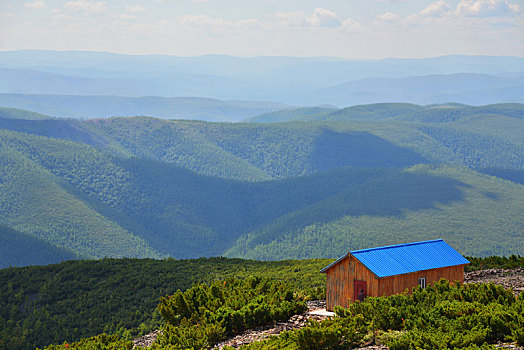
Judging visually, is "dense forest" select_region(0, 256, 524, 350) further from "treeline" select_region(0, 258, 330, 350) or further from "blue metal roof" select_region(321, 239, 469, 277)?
"blue metal roof" select_region(321, 239, 469, 277)

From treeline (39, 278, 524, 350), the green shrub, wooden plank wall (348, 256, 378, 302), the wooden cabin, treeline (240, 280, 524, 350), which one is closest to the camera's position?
treeline (240, 280, 524, 350)

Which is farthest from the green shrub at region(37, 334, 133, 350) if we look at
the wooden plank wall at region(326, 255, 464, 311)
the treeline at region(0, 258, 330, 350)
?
the treeline at region(0, 258, 330, 350)

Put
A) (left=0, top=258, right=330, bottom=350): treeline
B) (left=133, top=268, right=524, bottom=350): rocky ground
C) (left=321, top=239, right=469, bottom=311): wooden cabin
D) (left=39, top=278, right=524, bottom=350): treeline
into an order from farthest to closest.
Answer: (left=0, top=258, right=330, bottom=350): treeline
(left=321, top=239, right=469, bottom=311): wooden cabin
(left=133, top=268, right=524, bottom=350): rocky ground
(left=39, top=278, right=524, bottom=350): treeline

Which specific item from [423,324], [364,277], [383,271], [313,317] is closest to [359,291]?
[364,277]

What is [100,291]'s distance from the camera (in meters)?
50.9

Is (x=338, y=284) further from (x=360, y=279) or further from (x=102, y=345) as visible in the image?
(x=102, y=345)

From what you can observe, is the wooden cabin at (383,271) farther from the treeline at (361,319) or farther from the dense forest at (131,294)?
the dense forest at (131,294)

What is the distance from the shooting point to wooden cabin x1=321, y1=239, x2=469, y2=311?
90.5 feet

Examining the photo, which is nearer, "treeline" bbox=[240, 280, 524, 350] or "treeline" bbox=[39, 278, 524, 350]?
"treeline" bbox=[240, 280, 524, 350]

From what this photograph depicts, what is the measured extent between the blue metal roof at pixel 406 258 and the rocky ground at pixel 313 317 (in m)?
2.61

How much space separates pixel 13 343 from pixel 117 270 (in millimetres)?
14748

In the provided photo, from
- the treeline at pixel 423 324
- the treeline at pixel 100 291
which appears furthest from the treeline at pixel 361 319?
the treeline at pixel 100 291

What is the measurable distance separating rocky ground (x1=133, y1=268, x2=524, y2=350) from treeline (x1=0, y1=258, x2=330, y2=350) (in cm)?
771

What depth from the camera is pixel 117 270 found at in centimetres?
5631
